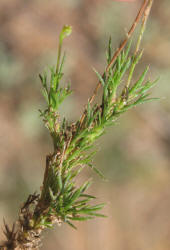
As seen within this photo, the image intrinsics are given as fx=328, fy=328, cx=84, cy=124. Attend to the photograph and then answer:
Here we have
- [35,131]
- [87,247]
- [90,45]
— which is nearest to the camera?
[87,247]

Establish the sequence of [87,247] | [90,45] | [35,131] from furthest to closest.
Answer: [90,45], [35,131], [87,247]

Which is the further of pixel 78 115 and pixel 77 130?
pixel 78 115

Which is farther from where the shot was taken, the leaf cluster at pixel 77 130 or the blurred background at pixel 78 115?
the blurred background at pixel 78 115

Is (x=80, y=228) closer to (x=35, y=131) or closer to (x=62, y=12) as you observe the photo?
(x=35, y=131)

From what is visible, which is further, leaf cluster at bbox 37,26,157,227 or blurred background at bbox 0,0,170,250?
blurred background at bbox 0,0,170,250

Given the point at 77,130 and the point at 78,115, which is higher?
the point at 78,115

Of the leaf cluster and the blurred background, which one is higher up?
the blurred background

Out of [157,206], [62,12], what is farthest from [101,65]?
[157,206]

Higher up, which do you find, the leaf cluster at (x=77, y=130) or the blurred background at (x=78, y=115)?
the blurred background at (x=78, y=115)
